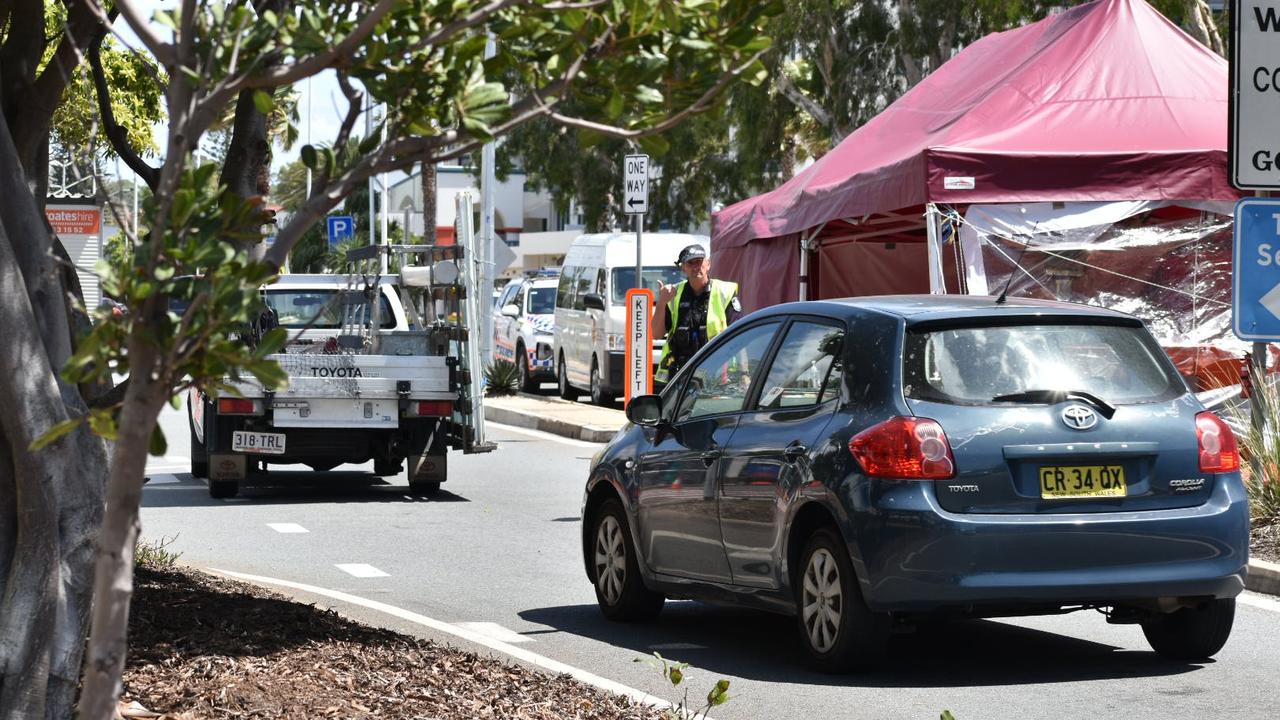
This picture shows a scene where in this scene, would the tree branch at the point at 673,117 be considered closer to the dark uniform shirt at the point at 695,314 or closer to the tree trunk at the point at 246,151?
the tree trunk at the point at 246,151

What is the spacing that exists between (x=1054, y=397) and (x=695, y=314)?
529 centimetres

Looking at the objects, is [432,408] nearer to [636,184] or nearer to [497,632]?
[497,632]

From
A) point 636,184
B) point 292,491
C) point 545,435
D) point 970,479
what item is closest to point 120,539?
point 970,479

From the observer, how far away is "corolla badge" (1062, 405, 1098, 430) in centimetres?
714

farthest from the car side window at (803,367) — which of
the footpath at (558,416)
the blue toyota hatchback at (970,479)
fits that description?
the footpath at (558,416)

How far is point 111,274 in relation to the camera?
3.30 m

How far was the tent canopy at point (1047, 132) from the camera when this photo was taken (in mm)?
15227

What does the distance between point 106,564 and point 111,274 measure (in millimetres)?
555

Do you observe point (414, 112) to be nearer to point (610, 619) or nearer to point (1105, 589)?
point (1105, 589)

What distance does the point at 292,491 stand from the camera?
631 inches

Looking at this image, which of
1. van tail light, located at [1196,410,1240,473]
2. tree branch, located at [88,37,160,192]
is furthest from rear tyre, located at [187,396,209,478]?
van tail light, located at [1196,410,1240,473]

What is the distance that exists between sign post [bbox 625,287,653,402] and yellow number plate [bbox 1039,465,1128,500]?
10915 mm

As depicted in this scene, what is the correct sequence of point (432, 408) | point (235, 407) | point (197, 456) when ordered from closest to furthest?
1. point (235, 407)
2. point (432, 408)
3. point (197, 456)

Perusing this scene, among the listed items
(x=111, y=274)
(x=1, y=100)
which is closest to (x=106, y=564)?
(x=111, y=274)
